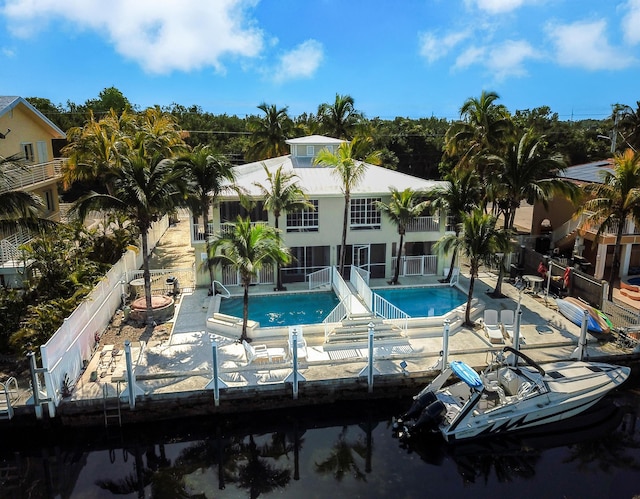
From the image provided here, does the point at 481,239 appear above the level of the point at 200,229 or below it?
above

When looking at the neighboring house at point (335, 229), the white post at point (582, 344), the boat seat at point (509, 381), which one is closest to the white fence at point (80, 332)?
the neighboring house at point (335, 229)

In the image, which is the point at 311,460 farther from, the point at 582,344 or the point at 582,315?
the point at 582,315

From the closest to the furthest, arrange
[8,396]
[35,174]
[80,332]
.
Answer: [8,396], [80,332], [35,174]

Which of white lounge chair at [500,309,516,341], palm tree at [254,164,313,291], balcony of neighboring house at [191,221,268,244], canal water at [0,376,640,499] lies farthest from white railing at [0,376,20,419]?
white lounge chair at [500,309,516,341]

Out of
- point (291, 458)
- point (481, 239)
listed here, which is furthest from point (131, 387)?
point (481, 239)

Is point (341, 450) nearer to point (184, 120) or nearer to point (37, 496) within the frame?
point (37, 496)

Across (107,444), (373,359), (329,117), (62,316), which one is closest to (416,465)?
(373,359)
